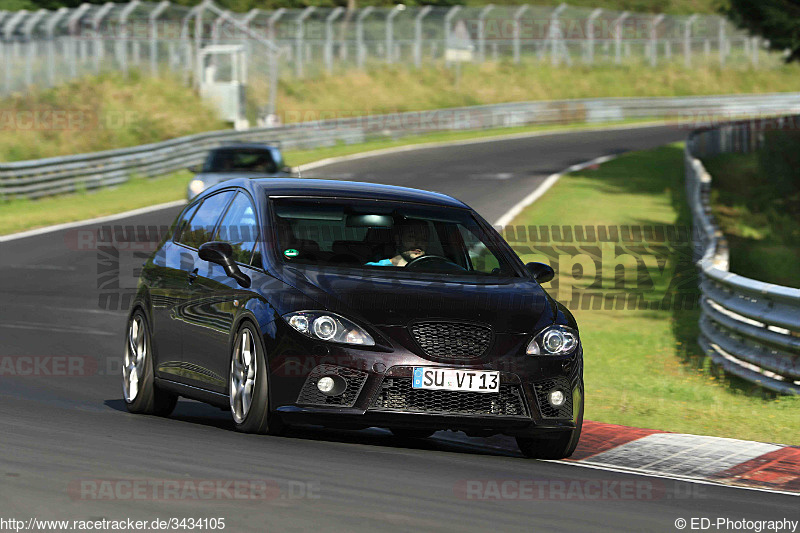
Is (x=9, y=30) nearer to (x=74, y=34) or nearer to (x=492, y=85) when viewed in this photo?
(x=74, y=34)

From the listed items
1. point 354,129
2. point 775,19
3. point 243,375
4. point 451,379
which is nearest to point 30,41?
point 354,129

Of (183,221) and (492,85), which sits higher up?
(183,221)

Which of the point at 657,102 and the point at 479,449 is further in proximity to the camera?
the point at 657,102

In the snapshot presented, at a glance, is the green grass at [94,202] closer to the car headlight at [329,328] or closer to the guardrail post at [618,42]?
the car headlight at [329,328]

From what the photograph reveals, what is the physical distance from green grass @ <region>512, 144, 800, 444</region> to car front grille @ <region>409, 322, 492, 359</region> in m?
2.49

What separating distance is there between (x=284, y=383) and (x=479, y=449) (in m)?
1.50

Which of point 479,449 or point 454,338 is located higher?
point 454,338

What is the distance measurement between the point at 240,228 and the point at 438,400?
2.05 metres

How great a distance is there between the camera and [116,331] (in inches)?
579

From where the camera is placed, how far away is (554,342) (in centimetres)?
805

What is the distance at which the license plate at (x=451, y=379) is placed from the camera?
7699mm

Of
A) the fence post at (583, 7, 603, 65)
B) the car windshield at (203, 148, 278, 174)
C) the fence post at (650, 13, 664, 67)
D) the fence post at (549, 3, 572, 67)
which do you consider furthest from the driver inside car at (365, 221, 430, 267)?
the fence post at (650, 13, 664, 67)

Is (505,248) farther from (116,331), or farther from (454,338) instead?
(116,331)

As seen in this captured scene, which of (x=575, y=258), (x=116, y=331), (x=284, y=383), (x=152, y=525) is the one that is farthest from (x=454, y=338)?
(x=575, y=258)
